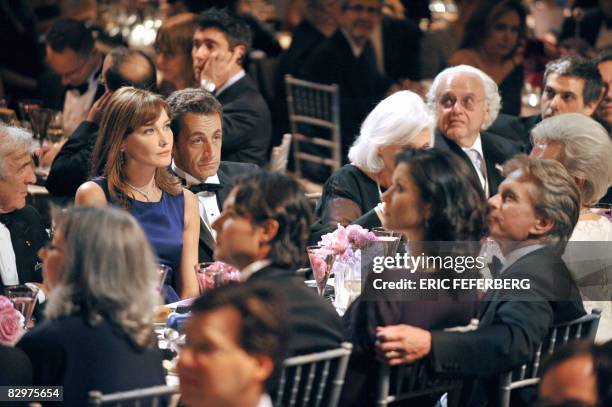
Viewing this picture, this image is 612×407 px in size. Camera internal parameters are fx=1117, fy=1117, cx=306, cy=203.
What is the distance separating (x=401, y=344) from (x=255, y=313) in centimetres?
71

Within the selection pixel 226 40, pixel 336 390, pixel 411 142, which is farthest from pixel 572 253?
pixel 226 40

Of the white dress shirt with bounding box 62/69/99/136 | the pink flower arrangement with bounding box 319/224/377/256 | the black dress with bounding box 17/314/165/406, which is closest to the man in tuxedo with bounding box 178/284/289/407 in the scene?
the black dress with bounding box 17/314/165/406

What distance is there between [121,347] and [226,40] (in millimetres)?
3721

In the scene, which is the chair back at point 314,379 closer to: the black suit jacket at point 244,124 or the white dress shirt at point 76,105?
the black suit jacket at point 244,124

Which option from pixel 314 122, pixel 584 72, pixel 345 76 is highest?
pixel 584 72

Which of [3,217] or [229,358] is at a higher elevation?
[229,358]

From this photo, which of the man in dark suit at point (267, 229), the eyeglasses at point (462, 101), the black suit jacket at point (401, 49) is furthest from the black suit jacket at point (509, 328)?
the black suit jacket at point (401, 49)

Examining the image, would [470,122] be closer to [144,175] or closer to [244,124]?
[244,124]

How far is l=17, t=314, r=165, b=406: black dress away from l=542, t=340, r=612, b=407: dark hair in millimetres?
Result: 981

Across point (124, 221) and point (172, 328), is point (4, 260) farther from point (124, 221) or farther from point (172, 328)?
point (124, 221)

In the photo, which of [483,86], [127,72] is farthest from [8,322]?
[483,86]

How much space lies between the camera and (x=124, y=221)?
2.65 meters

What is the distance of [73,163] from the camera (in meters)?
5.04

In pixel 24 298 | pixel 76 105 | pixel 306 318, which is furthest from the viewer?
pixel 76 105
